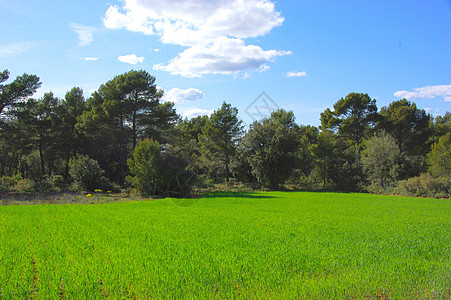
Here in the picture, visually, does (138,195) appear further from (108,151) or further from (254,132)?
(254,132)

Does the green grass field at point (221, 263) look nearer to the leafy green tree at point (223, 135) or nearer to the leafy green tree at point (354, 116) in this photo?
the leafy green tree at point (223, 135)

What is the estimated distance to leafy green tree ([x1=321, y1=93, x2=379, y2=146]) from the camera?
51.4 meters

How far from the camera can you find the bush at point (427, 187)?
33.8m

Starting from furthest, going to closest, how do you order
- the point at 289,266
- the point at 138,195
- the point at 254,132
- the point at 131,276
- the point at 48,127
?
1. the point at 254,132
2. the point at 48,127
3. the point at 138,195
4. the point at 289,266
5. the point at 131,276

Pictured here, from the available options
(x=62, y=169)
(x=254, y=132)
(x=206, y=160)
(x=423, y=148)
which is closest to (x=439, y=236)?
(x=254, y=132)

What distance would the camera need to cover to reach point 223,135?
157ft

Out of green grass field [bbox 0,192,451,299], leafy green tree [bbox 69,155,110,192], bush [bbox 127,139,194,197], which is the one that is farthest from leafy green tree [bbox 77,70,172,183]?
green grass field [bbox 0,192,451,299]

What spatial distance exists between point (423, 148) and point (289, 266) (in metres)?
58.9

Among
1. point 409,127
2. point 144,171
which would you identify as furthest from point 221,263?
point 409,127

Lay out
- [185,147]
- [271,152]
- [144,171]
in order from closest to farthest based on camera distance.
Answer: [144,171] < [271,152] < [185,147]

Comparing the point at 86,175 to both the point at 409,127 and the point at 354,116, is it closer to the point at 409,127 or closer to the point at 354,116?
the point at 354,116

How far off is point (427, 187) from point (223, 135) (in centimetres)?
3064

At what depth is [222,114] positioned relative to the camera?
46781 millimetres

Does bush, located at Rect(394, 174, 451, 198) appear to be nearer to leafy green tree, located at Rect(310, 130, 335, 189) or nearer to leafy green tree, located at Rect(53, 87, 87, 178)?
leafy green tree, located at Rect(310, 130, 335, 189)
